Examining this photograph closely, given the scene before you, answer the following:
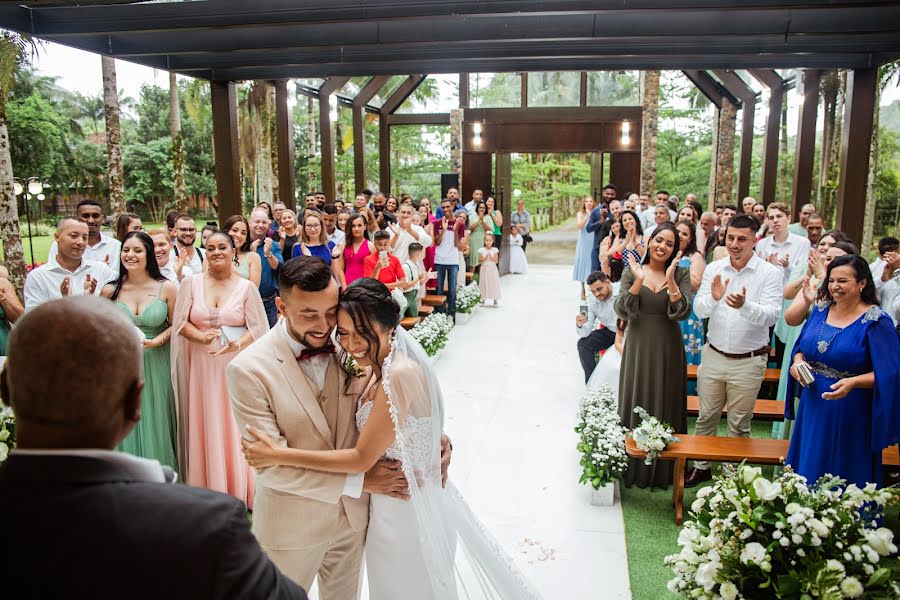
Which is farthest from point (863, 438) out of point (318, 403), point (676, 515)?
point (318, 403)

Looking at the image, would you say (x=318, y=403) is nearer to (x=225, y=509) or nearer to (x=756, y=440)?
(x=225, y=509)

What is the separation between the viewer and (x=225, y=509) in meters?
1.05

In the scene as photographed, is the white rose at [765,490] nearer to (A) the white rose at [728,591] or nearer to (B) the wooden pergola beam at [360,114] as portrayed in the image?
(A) the white rose at [728,591]

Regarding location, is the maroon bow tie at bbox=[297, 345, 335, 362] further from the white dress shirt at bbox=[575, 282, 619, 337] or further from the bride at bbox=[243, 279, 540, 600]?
the white dress shirt at bbox=[575, 282, 619, 337]

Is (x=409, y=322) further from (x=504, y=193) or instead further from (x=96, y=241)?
(x=504, y=193)

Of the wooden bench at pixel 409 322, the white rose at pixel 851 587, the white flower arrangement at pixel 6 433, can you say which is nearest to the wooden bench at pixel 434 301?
the wooden bench at pixel 409 322

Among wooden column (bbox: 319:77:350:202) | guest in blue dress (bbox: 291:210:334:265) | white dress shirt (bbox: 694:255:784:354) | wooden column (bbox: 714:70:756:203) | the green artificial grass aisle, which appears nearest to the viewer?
the green artificial grass aisle

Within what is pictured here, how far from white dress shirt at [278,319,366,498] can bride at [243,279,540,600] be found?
0.07m

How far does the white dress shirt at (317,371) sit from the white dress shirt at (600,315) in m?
4.52

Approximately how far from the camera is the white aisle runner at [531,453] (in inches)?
166

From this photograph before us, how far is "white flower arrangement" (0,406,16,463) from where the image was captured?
299cm

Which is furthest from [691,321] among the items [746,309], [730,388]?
[746,309]

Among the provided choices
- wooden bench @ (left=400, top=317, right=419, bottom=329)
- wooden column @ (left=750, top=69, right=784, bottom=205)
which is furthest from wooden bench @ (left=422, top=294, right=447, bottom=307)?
wooden column @ (left=750, top=69, right=784, bottom=205)

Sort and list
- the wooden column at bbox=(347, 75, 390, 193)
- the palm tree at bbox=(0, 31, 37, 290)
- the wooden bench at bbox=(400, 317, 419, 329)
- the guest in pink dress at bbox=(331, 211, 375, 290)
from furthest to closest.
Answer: the wooden column at bbox=(347, 75, 390, 193)
the palm tree at bbox=(0, 31, 37, 290)
the wooden bench at bbox=(400, 317, 419, 329)
the guest in pink dress at bbox=(331, 211, 375, 290)
